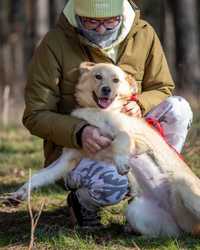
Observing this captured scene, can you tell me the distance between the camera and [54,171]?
4.66m

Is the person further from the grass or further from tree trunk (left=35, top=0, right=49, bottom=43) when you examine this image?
tree trunk (left=35, top=0, right=49, bottom=43)

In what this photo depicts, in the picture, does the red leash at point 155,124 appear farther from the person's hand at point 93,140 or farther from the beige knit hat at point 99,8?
the beige knit hat at point 99,8

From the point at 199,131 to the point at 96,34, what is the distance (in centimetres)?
253

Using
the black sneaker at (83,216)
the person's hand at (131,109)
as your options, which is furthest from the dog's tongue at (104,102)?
the black sneaker at (83,216)

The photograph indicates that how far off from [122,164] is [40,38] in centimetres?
1563

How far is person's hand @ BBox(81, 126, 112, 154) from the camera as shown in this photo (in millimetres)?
4512

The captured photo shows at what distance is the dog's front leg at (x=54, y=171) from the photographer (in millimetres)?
4594

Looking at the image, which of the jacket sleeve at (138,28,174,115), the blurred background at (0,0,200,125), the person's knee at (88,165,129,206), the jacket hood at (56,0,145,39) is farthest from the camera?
the blurred background at (0,0,200,125)

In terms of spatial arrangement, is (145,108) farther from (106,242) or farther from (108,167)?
(106,242)

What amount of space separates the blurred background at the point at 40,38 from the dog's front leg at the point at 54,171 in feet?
12.8

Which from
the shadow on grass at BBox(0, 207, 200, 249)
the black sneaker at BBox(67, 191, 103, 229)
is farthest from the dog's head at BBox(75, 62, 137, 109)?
the shadow on grass at BBox(0, 207, 200, 249)

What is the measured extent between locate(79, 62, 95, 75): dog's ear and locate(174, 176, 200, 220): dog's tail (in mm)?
891

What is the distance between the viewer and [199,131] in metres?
7.01

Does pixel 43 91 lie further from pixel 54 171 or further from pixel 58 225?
pixel 58 225
